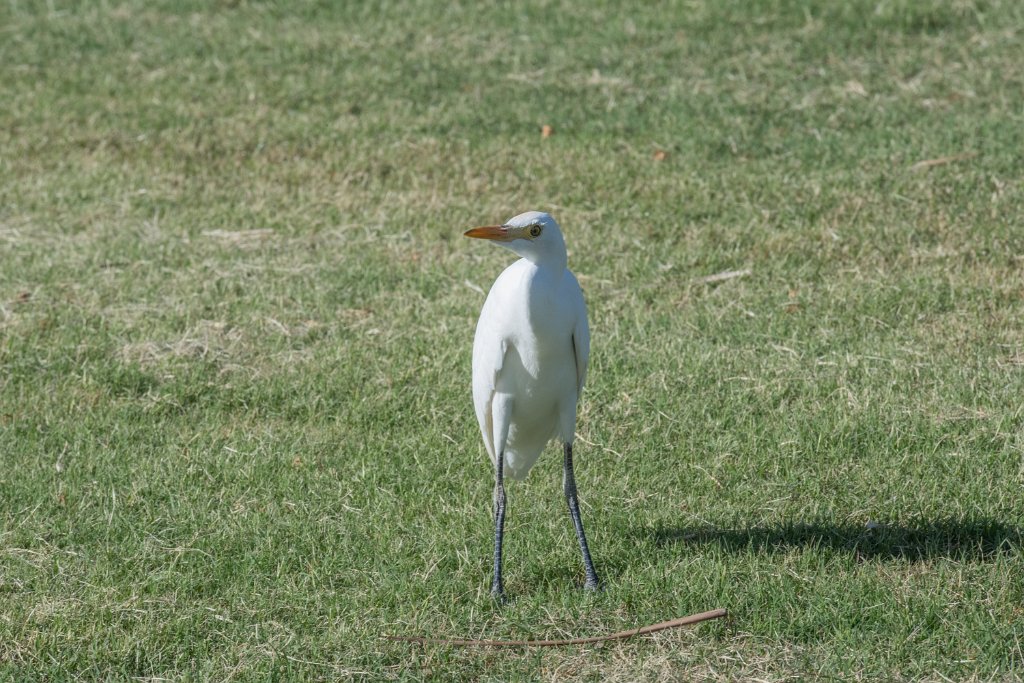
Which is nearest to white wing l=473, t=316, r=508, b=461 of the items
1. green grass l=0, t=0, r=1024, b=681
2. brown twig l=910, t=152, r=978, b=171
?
green grass l=0, t=0, r=1024, b=681

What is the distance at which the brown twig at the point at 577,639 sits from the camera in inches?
161

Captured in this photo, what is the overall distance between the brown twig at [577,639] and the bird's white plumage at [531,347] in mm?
664

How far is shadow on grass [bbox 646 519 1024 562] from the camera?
14.7 feet

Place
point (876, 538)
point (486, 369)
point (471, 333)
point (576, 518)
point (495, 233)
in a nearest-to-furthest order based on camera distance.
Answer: point (495, 233), point (486, 369), point (576, 518), point (876, 538), point (471, 333)

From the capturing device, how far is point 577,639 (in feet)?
13.5

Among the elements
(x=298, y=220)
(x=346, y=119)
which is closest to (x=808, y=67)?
(x=346, y=119)

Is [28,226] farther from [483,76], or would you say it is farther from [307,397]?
[483,76]

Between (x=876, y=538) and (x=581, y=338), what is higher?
(x=581, y=338)

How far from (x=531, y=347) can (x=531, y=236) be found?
1.23ft

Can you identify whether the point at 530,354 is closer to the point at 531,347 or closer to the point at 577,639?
the point at 531,347

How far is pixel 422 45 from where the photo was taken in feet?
32.7

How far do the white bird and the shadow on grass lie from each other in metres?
0.51

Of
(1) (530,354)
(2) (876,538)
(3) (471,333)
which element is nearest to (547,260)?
(1) (530,354)

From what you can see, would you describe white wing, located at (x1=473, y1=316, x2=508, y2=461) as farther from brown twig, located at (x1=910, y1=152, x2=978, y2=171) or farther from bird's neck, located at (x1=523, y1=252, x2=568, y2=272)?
brown twig, located at (x1=910, y1=152, x2=978, y2=171)
